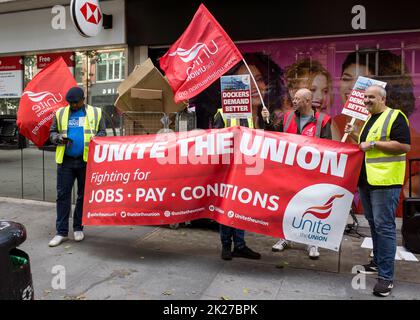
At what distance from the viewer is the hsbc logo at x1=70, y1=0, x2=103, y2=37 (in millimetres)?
7245

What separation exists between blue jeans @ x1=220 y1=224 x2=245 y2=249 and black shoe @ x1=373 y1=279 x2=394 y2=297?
5.27ft

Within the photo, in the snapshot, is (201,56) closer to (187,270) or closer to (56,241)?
(187,270)

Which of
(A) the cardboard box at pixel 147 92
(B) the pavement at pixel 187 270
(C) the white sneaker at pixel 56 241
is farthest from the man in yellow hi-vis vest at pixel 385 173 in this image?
(C) the white sneaker at pixel 56 241

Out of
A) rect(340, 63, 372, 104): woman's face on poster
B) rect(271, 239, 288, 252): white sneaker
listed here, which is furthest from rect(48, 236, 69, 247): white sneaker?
rect(340, 63, 372, 104): woman's face on poster

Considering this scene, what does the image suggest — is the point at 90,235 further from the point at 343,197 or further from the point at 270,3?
the point at 270,3

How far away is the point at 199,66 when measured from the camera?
544 centimetres

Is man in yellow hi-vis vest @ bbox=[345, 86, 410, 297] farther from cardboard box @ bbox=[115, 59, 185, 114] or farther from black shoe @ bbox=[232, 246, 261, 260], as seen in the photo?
cardboard box @ bbox=[115, 59, 185, 114]

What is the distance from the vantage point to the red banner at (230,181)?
175 inches

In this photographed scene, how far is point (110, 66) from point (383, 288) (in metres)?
6.62

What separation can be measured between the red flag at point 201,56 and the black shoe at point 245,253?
201 cm

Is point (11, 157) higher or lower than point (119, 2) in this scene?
lower
